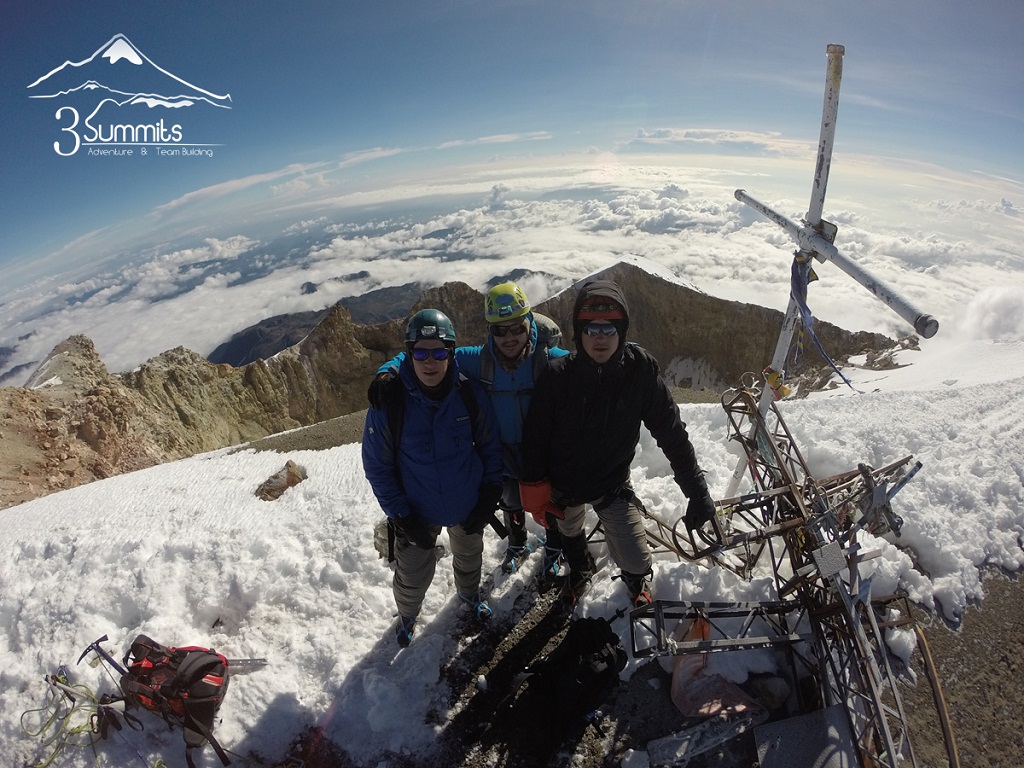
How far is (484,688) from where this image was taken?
5.88 metres

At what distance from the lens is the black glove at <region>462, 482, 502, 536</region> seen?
5.52m

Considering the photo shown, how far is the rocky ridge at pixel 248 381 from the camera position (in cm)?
2630

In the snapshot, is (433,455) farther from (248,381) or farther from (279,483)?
(248,381)

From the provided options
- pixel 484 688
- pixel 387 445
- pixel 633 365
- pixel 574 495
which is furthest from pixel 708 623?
pixel 387 445

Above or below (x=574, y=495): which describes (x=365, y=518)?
below

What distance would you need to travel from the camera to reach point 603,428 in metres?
5.02

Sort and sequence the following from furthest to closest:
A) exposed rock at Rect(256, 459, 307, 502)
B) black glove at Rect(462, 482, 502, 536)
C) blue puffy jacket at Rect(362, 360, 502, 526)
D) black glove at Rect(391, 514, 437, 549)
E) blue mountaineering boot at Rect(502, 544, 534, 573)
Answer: exposed rock at Rect(256, 459, 307, 502), blue mountaineering boot at Rect(502, 544, 534, 573), black glove at Rect(462, 482, 502, 536), black glove at Rect(391, 514, 437, 549), blue puffy jacket at Rect(362, 360, 502, 526)

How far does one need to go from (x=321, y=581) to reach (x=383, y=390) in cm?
438

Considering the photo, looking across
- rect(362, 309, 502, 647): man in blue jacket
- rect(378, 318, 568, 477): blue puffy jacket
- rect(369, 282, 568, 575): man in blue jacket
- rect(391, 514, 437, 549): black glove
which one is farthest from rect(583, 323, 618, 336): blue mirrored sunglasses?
rect(391, 514, 437, 549): black glove

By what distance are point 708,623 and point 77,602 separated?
895cm

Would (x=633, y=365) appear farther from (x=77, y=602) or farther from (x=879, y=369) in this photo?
(x=879, y=369)

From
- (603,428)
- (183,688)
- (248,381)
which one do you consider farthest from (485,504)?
(248,381)

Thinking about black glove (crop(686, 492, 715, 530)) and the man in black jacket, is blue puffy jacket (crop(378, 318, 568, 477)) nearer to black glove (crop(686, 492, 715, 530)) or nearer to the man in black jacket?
the man in black jacket

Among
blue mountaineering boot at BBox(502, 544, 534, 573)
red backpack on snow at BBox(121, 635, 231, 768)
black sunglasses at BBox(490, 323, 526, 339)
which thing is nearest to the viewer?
black sunglasses at BBox(490, 323, 526, 339)
